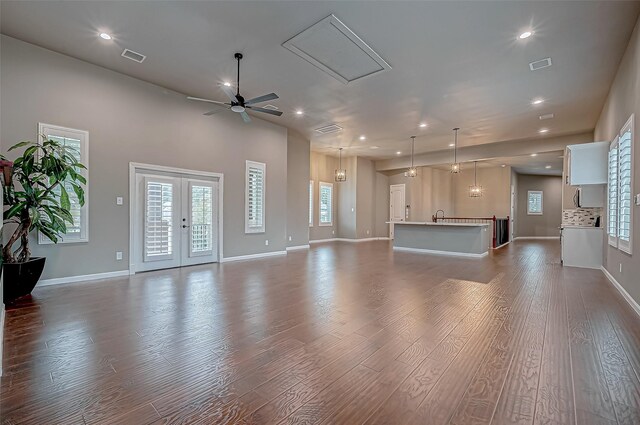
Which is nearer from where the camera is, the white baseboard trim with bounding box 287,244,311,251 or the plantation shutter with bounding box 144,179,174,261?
the plantation shutter with bounding box 144,179,174,261

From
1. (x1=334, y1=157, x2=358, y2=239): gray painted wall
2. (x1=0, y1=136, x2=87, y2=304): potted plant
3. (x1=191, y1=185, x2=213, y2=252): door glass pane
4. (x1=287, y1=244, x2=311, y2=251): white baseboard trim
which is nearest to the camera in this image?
(x1=0, y1=136, x2=87, y2=304): potted plant

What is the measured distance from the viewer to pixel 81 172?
4.65 meters

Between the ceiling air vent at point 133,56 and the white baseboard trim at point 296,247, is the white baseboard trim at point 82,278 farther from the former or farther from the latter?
the white baseboard trim at point 296,247

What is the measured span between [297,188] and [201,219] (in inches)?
135

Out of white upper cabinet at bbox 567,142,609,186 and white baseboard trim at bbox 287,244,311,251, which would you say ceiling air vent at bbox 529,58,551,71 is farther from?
white baseboard trim at bbox 287,244,311,251

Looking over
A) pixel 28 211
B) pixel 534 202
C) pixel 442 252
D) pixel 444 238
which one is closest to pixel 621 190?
pixel 444 238

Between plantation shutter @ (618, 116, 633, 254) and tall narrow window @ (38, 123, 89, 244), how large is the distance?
25.4ft

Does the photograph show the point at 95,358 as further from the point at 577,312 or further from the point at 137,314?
the point at 577,312

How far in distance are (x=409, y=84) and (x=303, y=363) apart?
489 centimetres

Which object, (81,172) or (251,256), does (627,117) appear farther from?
(81,172)

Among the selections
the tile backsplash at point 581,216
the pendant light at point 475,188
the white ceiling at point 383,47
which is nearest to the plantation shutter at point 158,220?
the white ceiling at point 383,47

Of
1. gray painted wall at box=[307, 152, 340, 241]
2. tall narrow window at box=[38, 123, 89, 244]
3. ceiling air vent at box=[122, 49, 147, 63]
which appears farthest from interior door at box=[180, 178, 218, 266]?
gray painted wall at box=[307, 152, 340, 241]

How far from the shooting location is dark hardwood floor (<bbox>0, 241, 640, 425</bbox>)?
167cm

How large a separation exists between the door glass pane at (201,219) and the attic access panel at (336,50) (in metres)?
3.48
